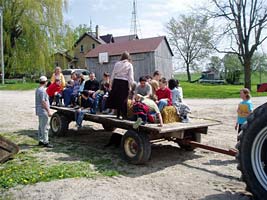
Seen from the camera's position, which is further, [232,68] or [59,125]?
[232,68]

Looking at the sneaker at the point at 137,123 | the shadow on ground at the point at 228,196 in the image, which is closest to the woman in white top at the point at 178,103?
the sneaker at the point at 137,123

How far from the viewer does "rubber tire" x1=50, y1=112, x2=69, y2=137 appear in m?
9.13

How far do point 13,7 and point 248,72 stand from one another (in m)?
26.1

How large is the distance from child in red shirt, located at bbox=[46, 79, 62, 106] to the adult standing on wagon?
11.3 feet

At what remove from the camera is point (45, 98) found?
7.80 metres

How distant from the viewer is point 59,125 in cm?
923

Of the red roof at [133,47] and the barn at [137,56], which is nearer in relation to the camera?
the barn at [137,56]

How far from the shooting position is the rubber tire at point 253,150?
12.4 feet

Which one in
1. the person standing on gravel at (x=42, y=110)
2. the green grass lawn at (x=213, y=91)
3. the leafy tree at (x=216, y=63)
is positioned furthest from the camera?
the leafy tree at (x=216, y=63)

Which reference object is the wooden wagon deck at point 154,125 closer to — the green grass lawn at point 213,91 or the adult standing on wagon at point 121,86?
the adult standing on wagon at point 121,86

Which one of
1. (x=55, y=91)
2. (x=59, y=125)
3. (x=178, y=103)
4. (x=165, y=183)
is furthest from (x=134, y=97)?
(x=55, y=91)

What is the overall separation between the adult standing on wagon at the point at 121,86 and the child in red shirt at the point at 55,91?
11.3 ft

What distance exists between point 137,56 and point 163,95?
26.2m

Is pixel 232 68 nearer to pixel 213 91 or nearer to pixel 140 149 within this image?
pixel 213 91
